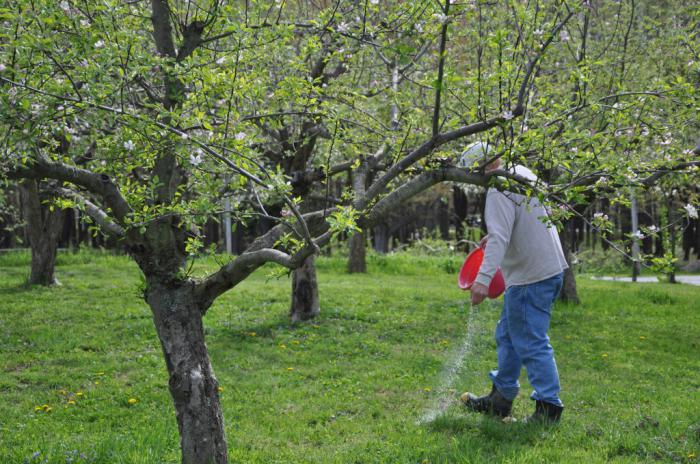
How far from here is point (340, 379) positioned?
6.26 m

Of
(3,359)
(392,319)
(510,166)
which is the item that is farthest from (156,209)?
(392,319)

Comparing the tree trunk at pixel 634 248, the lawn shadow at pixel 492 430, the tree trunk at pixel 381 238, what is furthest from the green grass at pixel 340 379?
the tree trunk at pixel 381 238

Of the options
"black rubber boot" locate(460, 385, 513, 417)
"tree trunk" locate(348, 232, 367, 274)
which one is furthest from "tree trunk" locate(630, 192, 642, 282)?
"tree trunk" locate(348, 232, 367, 274)

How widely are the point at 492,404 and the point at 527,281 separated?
1.03 meters

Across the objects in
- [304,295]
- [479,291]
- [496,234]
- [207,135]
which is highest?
[207,135]

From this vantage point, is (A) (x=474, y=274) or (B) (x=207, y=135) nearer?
(B) (x=207, y=135)

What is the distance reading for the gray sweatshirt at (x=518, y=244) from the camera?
187 inches

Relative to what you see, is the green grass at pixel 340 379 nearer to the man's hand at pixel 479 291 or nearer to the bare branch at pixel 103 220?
the bare branch at pixel 103 220

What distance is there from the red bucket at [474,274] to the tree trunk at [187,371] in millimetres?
2440

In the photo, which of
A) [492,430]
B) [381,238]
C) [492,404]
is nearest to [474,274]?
[492,404]

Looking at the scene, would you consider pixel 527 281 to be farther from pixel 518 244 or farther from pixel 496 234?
pixel 496 234

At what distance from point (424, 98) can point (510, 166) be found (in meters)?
4.43

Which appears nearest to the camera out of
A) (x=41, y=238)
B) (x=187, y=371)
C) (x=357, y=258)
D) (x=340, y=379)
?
(x=187, y=371)

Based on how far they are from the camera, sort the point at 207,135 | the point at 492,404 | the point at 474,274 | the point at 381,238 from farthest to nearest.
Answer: the point at 381,238, the point at 474,274, the point at 492,404, the point at 207,135
